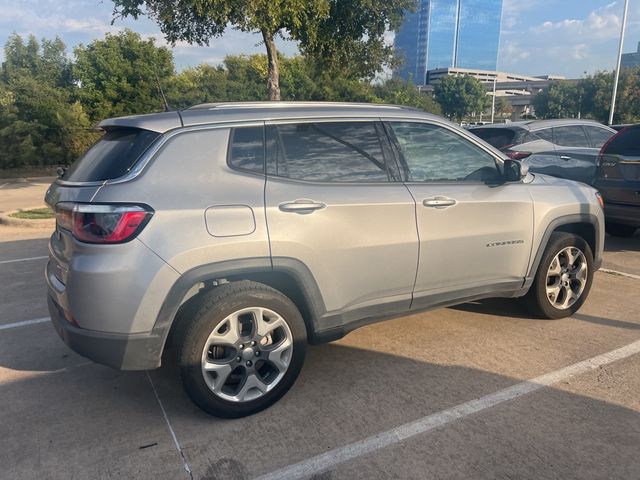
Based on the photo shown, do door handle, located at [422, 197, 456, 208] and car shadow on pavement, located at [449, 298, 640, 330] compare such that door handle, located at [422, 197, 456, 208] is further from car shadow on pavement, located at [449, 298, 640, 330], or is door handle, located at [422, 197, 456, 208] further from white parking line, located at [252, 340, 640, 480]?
car shadow on pavement, located at [449, 298, 640, 330]

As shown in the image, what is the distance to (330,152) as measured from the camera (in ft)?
11.2

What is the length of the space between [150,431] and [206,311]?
0.82 metres

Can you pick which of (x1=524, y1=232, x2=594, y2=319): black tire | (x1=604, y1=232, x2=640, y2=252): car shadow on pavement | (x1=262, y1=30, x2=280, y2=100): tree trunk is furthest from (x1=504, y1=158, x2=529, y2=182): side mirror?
(x1=262, y1=30, x2=280, y2=100): tree trunk

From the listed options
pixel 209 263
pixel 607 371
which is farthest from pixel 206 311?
pixel 607 371

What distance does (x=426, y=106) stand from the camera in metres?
48.6

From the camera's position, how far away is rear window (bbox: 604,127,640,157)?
22.2 ft

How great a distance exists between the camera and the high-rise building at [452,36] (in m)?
148

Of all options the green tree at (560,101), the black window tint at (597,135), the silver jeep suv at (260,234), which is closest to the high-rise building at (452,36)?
the green tree at (560,101)

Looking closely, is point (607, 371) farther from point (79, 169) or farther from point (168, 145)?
point (79, 169)

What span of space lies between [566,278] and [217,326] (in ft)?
10.7

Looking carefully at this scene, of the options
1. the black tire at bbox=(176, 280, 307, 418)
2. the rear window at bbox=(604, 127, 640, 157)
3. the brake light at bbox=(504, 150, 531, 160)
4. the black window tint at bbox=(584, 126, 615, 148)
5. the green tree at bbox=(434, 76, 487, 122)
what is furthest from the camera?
the green tree at bbox=(434, 76, 487, 122)

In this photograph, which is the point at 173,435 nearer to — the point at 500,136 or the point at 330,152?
the point at 330,152

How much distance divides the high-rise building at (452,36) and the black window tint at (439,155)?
143 metres

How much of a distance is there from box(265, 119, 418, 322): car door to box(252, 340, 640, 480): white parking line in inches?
30.8
